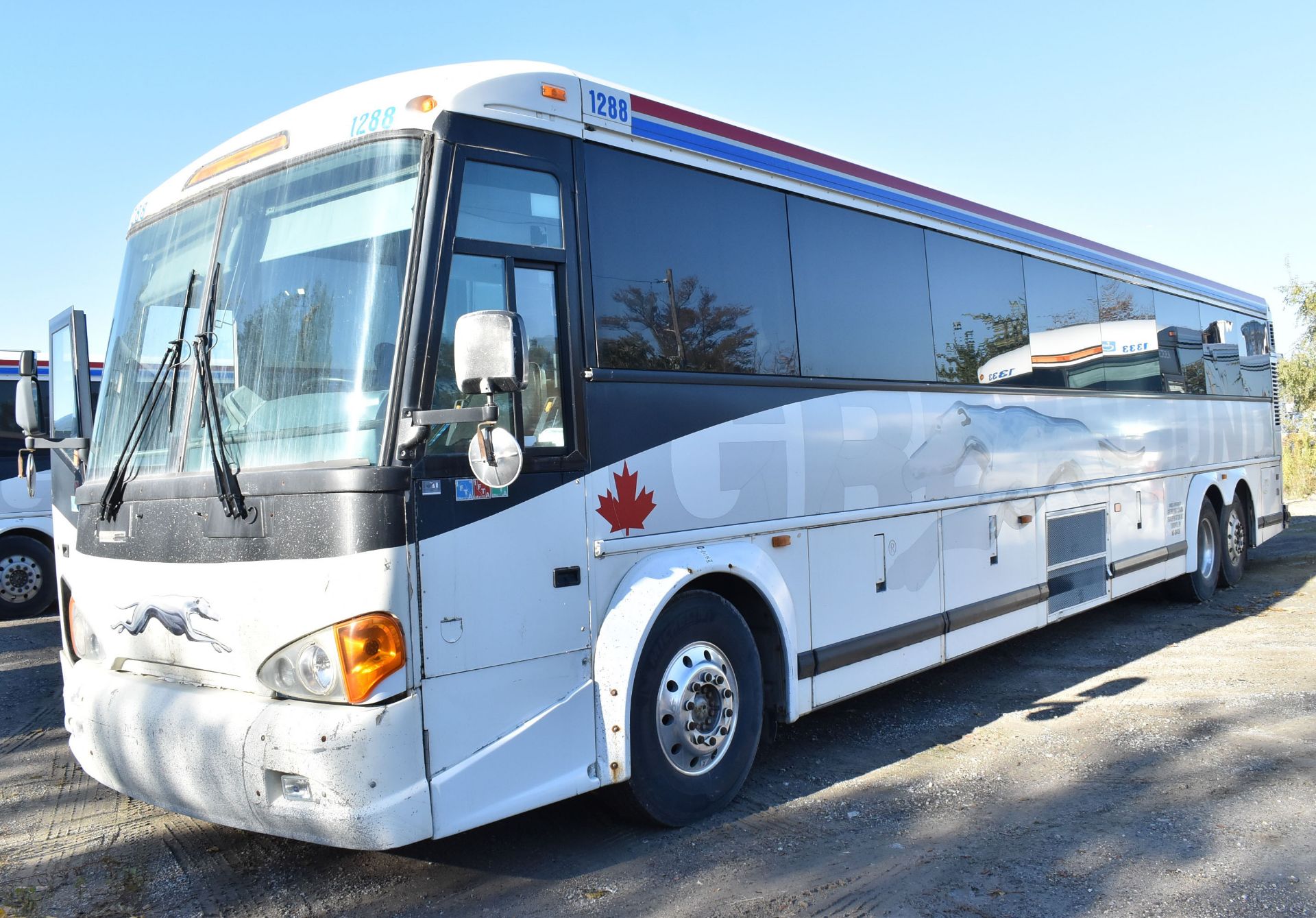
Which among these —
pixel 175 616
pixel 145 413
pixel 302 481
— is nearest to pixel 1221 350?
pixel 302 481

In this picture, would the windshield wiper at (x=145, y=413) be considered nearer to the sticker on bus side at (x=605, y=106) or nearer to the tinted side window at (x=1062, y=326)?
the sticker on bus side at (x=605, y=106)

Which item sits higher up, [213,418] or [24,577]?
[213,418]

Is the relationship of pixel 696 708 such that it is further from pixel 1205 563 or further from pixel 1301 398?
pixel 1301 398

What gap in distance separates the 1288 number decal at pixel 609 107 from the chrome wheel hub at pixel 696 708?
2446mm

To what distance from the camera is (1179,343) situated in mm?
11016

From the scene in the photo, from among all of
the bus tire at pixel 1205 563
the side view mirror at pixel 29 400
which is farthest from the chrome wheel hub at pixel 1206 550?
the side view mirror at pixel 29 400

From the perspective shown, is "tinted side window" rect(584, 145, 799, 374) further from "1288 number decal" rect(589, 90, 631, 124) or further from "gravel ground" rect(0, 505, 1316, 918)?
"gravel ground" rect(0, 505, 1316, 918)

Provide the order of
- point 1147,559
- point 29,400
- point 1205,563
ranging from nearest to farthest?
1. point 29,400
2. point 1147,559
3. point 1205,563

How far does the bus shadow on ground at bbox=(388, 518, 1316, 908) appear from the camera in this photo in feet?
14.9

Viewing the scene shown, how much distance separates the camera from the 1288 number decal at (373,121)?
414cm

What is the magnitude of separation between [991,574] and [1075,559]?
155cm

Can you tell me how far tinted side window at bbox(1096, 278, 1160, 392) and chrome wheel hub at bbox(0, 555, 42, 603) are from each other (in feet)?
39.9

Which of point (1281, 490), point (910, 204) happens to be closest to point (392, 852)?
point (910, 204)

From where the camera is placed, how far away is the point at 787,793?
17.5 ft
